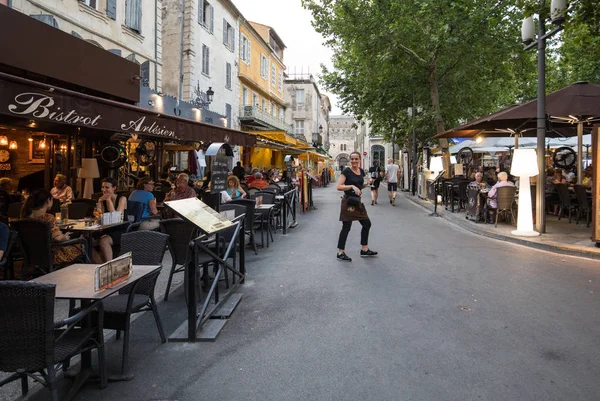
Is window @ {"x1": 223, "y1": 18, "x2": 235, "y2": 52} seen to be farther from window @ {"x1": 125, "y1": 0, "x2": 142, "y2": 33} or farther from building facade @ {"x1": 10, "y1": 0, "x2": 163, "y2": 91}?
window @ {"x1": 125, "y1": 0, "x2": 142, "y2": 33}

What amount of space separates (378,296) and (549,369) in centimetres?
211

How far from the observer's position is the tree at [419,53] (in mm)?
15508

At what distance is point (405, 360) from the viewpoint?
349 cm

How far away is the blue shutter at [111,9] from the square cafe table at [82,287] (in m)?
11.7

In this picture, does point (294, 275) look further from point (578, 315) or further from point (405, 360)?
point (578, 315)

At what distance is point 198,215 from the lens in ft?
14.6

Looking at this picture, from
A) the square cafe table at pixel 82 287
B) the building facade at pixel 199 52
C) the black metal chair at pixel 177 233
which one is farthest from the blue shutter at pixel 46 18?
the square cafe table at pixel 82 287

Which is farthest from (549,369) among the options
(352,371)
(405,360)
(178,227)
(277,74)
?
(277,74)

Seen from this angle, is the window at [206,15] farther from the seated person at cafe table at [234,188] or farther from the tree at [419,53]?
the seated person at cafe table at [234,188]

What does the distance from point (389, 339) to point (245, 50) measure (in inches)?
1085

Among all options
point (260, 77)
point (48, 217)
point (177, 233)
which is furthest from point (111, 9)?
point (260, 77)

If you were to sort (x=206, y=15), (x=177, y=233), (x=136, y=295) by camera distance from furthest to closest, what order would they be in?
(x=206, y=15) < (x=177, y=233) < (x=136, y=295)

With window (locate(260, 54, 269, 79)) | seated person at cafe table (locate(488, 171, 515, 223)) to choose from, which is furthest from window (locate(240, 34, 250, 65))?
seated person at cafe table (locate(488, 171, 515, 223))

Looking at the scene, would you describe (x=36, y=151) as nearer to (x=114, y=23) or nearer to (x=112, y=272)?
(x=114, y=23)
